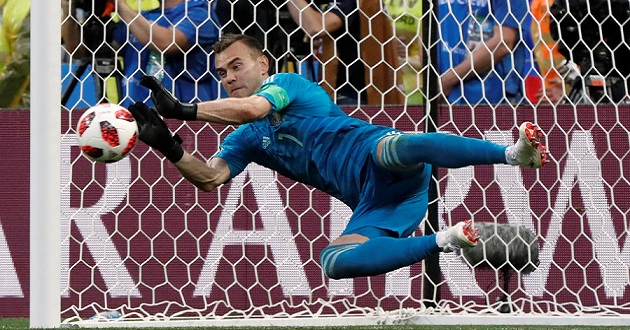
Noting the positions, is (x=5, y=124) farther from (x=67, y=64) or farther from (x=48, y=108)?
(x=48, y=108)

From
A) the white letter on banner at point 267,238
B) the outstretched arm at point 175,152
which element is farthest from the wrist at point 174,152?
the white letter on banner at point 267,238

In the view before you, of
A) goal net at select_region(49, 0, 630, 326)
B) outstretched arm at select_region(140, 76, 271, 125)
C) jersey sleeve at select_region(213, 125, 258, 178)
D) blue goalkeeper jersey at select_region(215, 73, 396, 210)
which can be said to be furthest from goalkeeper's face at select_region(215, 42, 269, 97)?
goal net at select_region(49, 0, 630, 326)

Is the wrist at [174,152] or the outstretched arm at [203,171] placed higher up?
the wrist at [174,152]

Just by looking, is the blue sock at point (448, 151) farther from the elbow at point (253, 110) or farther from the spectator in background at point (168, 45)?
the spectator in background at point (168, 45)

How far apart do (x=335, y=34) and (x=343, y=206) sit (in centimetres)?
99

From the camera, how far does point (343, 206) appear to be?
19.6 ft

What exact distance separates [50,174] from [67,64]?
1.56 metres

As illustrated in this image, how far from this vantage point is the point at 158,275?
19.6 feet

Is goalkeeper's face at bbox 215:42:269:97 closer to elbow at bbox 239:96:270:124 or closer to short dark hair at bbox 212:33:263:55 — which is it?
short dark hair at bbox 212:33:263:55

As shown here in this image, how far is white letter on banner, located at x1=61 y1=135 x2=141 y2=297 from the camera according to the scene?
590cm

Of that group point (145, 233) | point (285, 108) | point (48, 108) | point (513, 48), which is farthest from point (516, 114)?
point (48, 108)

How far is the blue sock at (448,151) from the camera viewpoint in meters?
4.11

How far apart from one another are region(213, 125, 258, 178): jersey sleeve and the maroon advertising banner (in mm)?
941

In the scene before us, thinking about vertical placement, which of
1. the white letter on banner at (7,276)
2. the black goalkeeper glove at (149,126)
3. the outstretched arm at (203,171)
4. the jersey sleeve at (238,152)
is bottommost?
the white letter on banner at (7,276)
